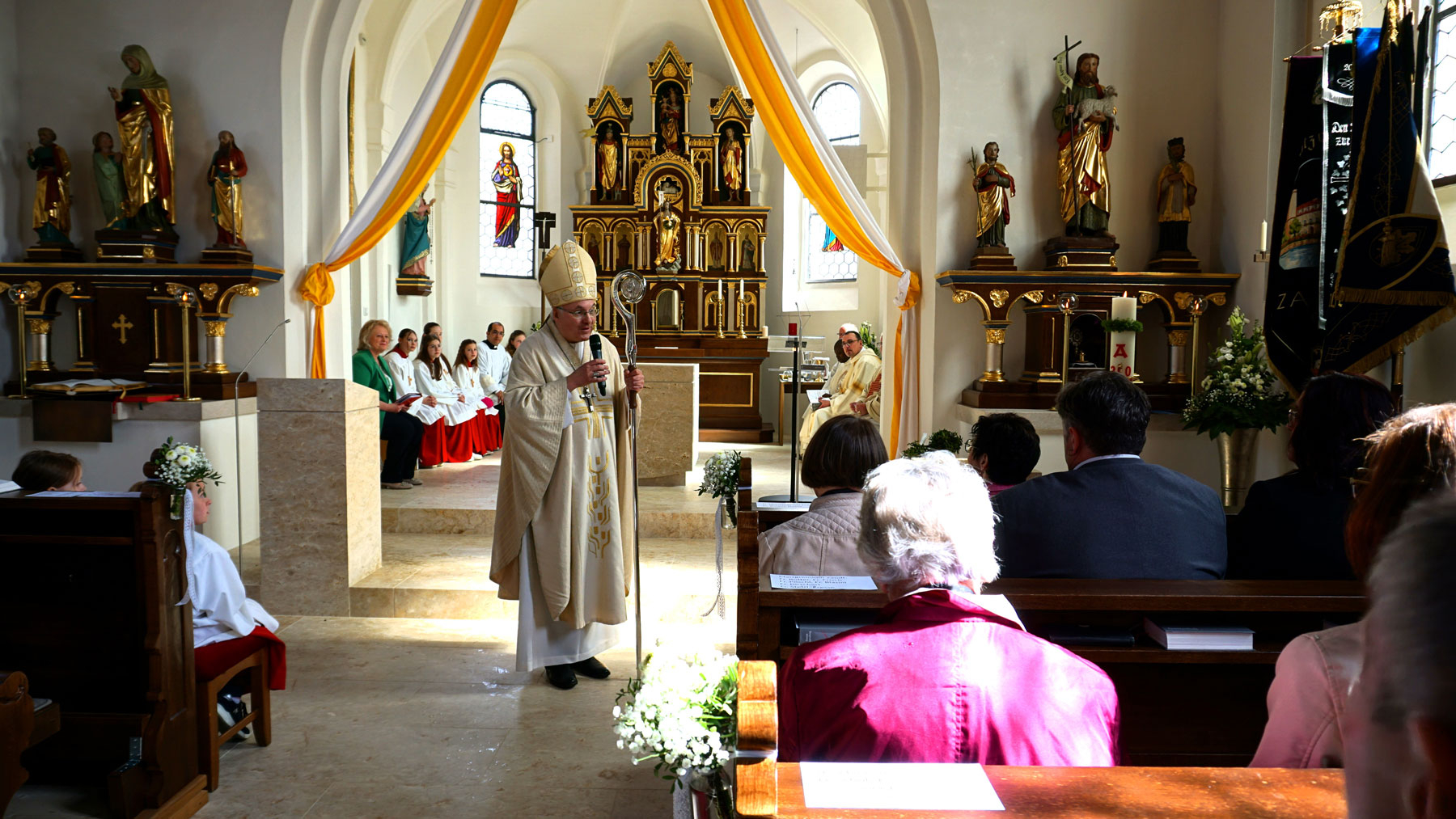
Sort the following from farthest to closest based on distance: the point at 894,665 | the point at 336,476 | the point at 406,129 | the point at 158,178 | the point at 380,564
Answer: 1. the point at 158,178
2. the point at 406,129
3. the point at 380,564
4. the point at 336,476
5. the point at 894,665

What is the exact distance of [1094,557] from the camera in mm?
2562

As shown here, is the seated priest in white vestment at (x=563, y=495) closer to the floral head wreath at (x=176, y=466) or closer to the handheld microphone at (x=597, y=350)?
the handheld microphone at (x=597, y=350)

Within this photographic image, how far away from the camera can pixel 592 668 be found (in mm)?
4406

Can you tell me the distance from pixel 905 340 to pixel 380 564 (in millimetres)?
3711

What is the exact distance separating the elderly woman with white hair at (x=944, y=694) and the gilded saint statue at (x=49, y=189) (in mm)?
7211

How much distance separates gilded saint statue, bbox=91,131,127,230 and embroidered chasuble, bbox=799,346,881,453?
4.97 metres

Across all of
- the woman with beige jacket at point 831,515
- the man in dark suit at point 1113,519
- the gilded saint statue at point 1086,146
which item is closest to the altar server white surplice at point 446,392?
the gilded saint statue at point 1086,146

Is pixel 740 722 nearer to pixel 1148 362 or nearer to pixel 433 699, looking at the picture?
pixel 433 699

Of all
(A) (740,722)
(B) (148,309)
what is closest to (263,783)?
(A) (740,722)

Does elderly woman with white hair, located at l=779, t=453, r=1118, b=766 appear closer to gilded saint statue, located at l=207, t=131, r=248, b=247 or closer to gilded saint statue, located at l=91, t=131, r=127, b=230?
gilded saint statue, located at l=207, t=131, r=248, b=247

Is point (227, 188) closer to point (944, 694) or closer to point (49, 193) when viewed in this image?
point (49, 193)

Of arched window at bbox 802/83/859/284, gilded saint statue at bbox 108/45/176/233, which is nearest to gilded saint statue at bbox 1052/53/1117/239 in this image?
gilded saint statue at bbox 108/45/176/233

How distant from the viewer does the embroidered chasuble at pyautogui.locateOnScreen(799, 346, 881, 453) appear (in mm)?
7898

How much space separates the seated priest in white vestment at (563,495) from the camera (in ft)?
13.8
